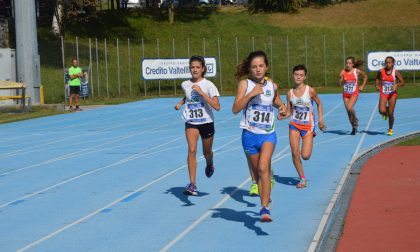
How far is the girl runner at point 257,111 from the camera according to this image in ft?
29.6

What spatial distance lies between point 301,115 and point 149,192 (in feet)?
8.02

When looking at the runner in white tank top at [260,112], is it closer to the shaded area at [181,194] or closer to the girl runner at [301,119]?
the shaded area at [181,194]

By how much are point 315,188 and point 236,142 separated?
7.15 meters

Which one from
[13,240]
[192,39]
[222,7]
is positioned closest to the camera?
[13,240]

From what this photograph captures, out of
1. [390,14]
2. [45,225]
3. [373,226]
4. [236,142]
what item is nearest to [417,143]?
[236,142]

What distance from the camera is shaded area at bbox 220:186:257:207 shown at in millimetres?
10805

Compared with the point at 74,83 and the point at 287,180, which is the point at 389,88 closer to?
the point at 287,180

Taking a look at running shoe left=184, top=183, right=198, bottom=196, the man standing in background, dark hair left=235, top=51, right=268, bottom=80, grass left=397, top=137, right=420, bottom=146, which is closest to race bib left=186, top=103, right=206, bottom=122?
running shoe left=184, top=183, right=198, bottom=196

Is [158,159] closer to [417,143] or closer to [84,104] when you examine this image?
[417,143]

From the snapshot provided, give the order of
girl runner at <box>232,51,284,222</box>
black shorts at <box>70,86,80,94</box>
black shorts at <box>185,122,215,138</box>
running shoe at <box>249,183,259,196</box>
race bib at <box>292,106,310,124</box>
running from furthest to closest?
black shorts at <box>70,86,80,94</box> → race bib at <box>292,106,310,124</box> → black shorts at <box>185,122,215,138</box> → running shoe at <box>249,183,259,196</box> → girl runner at <box>232,51,284,222</box>

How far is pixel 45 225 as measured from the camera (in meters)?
9.54

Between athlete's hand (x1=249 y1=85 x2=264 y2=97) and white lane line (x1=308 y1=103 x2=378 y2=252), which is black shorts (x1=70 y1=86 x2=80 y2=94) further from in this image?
athlete's hand (x1=249 y1=85 x2=264 y2=97)

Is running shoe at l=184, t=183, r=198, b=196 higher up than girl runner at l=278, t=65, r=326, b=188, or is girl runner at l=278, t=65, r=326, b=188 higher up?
girl runner at l=278, t=65, r=326, b=188

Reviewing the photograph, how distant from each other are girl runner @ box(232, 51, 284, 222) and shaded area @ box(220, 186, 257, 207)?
1.43 m
